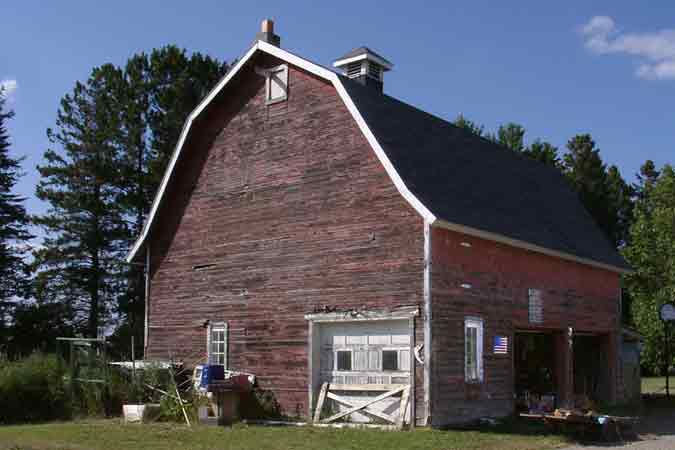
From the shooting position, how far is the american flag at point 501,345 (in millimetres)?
18375

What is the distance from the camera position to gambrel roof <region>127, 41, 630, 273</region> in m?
17.2

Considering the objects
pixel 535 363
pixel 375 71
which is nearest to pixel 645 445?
pixel 535 363

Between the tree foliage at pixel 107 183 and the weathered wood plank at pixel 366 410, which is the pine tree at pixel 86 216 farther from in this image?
the weathered wood plank at pixel 366 410

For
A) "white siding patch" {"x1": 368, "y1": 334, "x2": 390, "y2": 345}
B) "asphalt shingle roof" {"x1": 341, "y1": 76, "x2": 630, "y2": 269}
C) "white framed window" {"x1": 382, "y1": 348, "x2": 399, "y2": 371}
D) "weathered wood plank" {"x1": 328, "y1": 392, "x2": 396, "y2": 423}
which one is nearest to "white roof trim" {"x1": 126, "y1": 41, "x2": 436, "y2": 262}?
"asphalt shingle roof" {"x1": 341, "y1": 76, "x2": 630, "y2": 269}

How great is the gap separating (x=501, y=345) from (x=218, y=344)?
7007 millimetres

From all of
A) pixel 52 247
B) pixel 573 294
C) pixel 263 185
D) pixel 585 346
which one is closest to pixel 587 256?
pixel 573 294

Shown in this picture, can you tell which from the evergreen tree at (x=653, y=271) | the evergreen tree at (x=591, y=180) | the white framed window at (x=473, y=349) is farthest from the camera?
the evergreen tree at (x=591, y=180)

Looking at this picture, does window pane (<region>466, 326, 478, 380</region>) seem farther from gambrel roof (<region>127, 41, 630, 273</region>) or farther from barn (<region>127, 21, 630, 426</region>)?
gambrel roof (<region>127, 41, 630, 273</region>)

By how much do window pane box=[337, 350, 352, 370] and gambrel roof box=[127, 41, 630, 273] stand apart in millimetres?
3752

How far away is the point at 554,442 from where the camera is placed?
1488 centimetres

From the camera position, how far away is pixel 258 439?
1498 centimetres

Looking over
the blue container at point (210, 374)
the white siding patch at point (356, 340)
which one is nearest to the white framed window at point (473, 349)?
the white siding patch at point (356, 340)

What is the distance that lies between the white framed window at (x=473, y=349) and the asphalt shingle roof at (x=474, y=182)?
2084mm

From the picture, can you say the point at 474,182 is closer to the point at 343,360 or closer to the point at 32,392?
the point at 343,360
